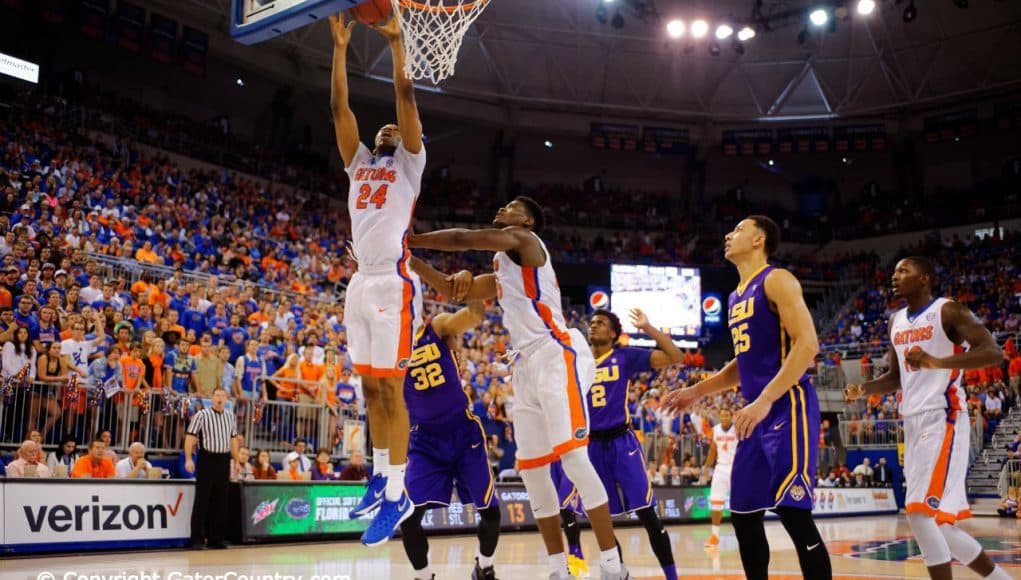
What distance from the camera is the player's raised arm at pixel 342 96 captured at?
20.3 ft

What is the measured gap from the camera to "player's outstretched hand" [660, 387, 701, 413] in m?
6.06

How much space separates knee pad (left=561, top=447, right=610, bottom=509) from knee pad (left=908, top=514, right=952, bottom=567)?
213 centimetres

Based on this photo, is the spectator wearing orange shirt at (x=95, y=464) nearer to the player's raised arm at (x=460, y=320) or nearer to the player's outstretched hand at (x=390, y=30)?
the player's raised arm at (x=460, y=320)

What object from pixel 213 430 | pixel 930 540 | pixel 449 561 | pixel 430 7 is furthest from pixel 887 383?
pixel 213 430

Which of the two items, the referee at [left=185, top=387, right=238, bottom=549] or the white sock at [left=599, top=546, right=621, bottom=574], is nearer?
the white sock at [left=599, top=546, right=621, bottom=574]

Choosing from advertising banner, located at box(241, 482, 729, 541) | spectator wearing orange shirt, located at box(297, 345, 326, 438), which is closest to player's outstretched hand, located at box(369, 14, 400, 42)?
advertising banner, located at box(241, 482, 729, 541)

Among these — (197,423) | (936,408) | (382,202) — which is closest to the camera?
(382,202)

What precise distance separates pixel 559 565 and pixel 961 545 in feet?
8.92

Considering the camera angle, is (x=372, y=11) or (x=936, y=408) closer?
(x=372, y=11)

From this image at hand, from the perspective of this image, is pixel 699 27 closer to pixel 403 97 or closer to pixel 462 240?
pixel 403 97

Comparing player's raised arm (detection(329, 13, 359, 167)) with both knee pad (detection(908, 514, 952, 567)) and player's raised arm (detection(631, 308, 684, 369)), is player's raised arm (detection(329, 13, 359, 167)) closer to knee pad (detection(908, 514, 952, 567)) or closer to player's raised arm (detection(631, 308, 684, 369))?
player's raised arm (detection(631, 308, 684, 369))

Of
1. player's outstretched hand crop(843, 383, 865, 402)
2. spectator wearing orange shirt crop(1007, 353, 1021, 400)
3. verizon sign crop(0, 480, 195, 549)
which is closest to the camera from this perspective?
player's outstretched hand crop(843, 383, 865, 402)

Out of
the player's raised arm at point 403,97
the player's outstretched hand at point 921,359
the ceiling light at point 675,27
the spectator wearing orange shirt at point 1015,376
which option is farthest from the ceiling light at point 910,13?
the player's raised arm at point 403,97

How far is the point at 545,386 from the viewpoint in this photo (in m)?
6.28
